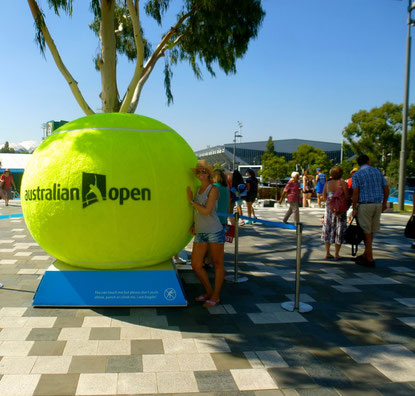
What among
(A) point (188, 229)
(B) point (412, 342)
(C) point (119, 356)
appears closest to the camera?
(C) point (119, 356)

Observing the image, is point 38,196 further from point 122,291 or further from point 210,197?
point 210,197

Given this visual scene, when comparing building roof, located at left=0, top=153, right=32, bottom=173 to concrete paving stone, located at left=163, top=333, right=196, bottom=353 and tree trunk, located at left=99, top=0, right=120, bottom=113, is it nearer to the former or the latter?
tree trunk, located at left=99, top=0, right=120, bottom=113

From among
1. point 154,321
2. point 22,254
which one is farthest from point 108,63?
point 154,321

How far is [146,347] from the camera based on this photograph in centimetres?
355

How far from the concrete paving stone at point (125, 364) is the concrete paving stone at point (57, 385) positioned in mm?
291

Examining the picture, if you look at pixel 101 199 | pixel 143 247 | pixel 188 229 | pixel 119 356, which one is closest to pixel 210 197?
pixel 188 229

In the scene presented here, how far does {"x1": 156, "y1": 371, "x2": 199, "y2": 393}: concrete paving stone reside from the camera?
2.86 metres

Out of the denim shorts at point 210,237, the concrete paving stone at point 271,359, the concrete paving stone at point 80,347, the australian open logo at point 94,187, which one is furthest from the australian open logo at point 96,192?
the concrete paving stone at point 271,359

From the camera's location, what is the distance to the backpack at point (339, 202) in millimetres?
7082

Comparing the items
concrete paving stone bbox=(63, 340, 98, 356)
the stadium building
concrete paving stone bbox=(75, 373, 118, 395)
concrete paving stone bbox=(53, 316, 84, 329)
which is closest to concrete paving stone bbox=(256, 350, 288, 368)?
concrete paving stone bbox=(75, 373, 118, 395)

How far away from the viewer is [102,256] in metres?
4.34

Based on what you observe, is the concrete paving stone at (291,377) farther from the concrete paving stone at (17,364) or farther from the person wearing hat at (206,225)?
the concrete paving stone at (17,364)

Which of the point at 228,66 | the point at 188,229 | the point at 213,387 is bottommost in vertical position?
the point at 213,387

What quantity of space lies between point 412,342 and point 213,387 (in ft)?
7.22
